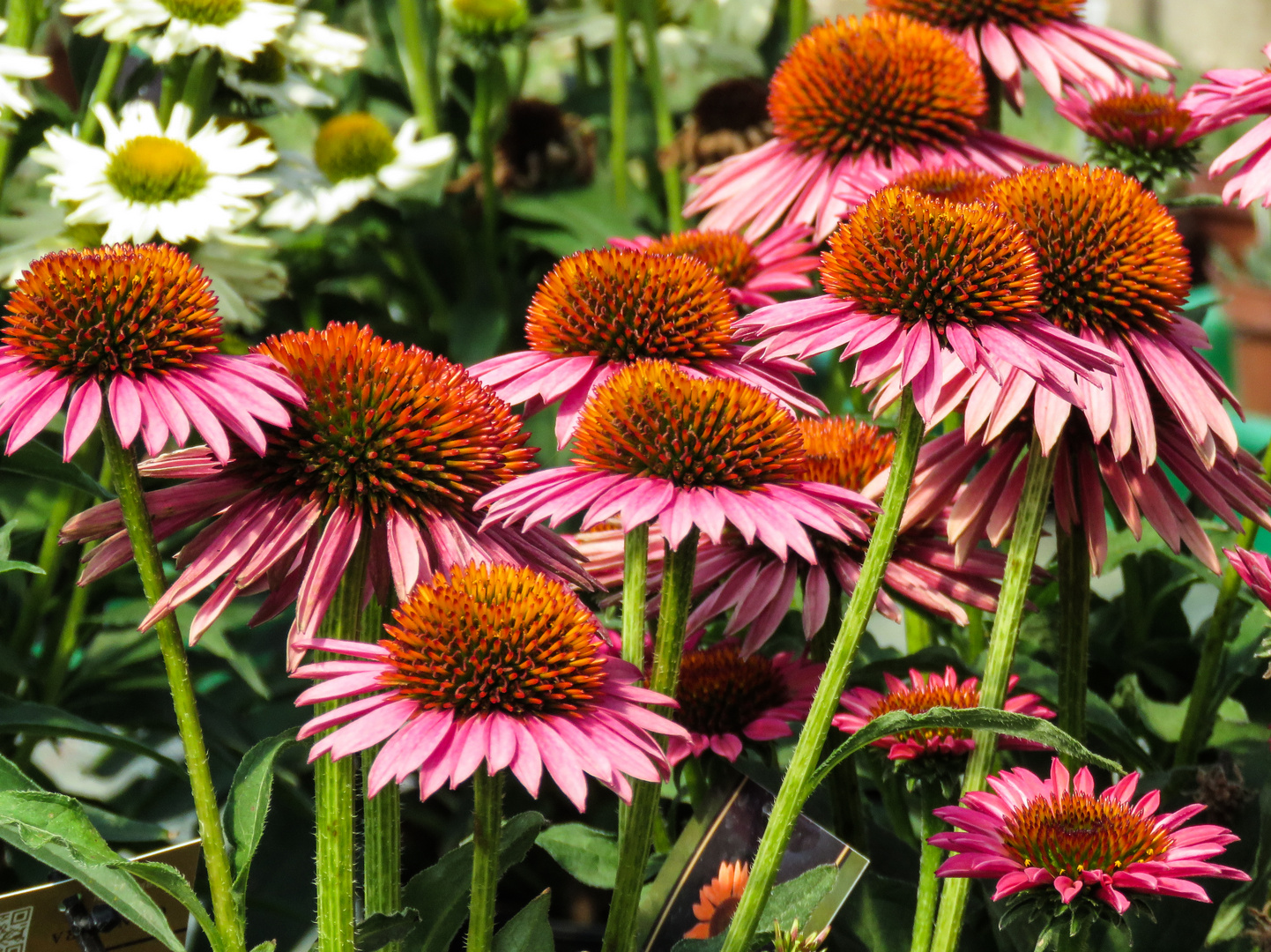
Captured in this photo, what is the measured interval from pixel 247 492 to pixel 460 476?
0.31 feet

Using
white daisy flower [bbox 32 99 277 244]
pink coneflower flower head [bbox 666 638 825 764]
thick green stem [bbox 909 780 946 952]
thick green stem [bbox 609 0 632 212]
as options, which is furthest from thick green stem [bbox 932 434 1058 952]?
thick green stem [bbox 609 0 632 212]

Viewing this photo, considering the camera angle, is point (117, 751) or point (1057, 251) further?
point (117, 751)

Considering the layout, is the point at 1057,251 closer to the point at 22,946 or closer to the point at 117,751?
the point at 22,946

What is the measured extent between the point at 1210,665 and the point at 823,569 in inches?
11.8

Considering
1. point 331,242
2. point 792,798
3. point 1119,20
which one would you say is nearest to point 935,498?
point 792,798

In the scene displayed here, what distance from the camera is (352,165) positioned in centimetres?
151

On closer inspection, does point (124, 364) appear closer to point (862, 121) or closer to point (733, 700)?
point (733, 700)

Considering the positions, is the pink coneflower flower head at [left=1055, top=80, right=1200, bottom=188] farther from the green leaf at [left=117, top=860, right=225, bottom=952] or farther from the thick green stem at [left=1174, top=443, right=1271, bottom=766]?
the green leaf at [left=117, top=860, right=225, bottom=952]

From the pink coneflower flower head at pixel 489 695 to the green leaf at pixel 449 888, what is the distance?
10 centimetres

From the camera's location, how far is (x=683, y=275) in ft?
2.20

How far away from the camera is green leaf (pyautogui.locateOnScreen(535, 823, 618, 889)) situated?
0.76 m

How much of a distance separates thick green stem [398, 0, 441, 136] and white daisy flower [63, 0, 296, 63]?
1.82 feet

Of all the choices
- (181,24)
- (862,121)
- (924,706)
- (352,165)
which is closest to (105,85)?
(181,24)

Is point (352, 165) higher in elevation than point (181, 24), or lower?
lower
